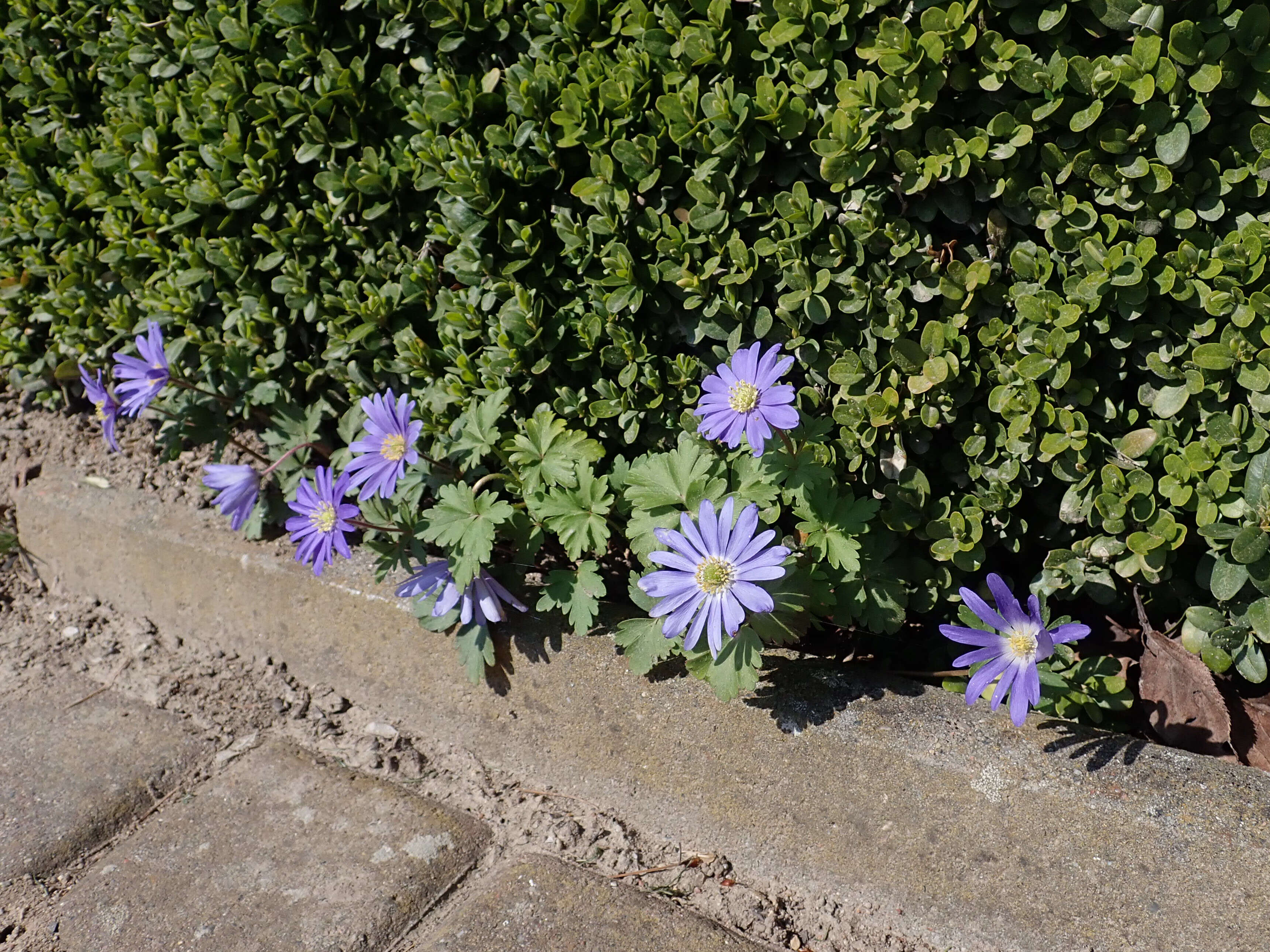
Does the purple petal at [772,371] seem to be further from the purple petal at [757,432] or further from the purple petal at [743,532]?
the purple petal at [743,532]

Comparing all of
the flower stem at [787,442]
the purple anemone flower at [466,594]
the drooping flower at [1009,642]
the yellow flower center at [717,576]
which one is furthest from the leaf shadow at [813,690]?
the purple anemone flower at [466,594]

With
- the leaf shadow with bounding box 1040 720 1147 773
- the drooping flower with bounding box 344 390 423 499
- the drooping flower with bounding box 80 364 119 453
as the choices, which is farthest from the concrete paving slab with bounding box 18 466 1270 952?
the drooping flower with bounding box 80 364 119 453

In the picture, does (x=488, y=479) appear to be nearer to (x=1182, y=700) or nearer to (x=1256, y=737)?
(x=1182, y=700)

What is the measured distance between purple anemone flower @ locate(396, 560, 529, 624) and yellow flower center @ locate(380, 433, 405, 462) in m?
0.31

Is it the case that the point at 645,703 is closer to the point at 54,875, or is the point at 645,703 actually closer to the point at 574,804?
the point at 574,804

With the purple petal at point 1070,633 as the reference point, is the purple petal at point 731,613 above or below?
below

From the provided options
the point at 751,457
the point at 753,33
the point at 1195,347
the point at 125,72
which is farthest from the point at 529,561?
the point at 125,72

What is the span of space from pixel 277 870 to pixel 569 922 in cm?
71

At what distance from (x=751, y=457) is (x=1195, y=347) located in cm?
86

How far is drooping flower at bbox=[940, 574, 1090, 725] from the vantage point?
6.23ft

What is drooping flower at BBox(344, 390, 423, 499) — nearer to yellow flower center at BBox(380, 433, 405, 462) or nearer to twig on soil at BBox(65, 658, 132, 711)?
yellow flower center at BBox(380, 433, 405, 462)

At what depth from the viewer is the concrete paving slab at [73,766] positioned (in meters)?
2.42

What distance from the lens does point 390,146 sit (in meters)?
2.58

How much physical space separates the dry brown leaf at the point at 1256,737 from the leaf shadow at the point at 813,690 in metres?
0.64
